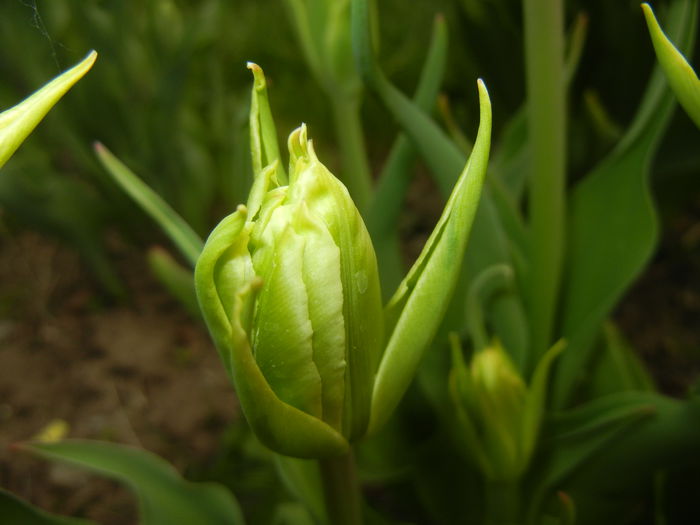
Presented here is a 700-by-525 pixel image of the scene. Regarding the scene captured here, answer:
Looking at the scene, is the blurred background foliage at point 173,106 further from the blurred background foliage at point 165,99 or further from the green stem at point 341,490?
the green stem at point 341,490

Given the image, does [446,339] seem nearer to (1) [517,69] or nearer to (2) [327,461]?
(2) [327,461]

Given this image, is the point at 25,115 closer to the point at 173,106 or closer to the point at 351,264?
the point at 351,264

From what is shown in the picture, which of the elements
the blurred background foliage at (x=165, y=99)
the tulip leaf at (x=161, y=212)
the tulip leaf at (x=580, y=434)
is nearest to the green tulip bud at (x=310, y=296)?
the tulip leaf at (x=161, y=212)

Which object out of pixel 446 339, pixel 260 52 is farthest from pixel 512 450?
pixel 260 52

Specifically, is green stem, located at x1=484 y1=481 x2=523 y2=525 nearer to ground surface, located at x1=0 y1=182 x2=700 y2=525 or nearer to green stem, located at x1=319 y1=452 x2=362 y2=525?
green stem, located at x1=319 y1=452 x2=362 y2=525

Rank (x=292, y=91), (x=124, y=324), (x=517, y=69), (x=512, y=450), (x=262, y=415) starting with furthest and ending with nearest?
(x=292, y=91) < (x=124, y=324) < (x=517, y=69) < (x=512, y=450) < (x=262, y=415)

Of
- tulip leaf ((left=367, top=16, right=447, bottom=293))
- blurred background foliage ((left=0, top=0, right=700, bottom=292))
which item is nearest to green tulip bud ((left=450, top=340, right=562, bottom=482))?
tulip leaf ((left=367, top=16, right=447, bottom=293))
